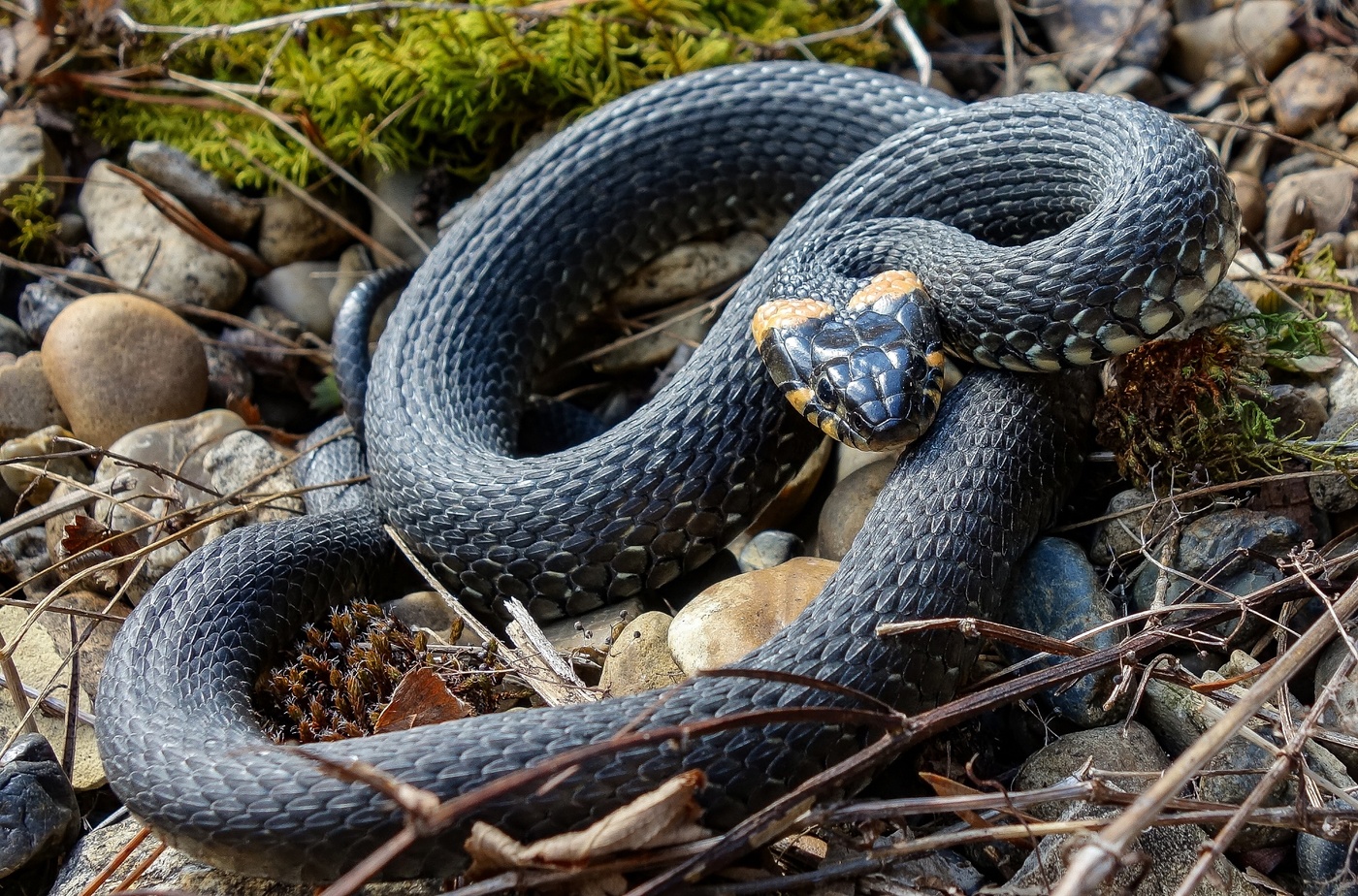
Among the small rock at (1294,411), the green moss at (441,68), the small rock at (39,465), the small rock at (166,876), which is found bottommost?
the small rock at (166,876)

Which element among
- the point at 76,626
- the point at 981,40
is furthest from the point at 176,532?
the point at 981,40

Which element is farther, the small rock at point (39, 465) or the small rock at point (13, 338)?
the small rock at point (13, 338)

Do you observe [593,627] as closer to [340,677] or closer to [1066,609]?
[340,677]

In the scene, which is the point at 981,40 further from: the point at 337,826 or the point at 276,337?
the point at 337,826

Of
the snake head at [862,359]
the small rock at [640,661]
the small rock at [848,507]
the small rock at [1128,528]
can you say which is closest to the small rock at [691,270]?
the snake head at [862,359]

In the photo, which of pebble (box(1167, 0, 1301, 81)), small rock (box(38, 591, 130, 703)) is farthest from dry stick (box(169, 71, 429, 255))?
pebble (box(1167, 0, 1301, 81))

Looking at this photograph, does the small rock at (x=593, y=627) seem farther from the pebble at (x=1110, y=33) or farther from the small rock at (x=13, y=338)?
the pebble at (x=1110, y=33)

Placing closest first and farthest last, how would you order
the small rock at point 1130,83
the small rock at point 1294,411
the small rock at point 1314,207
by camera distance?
the small rock at point 1294,411, the small rock at point 1314,207, the small rock at point 1130,83
